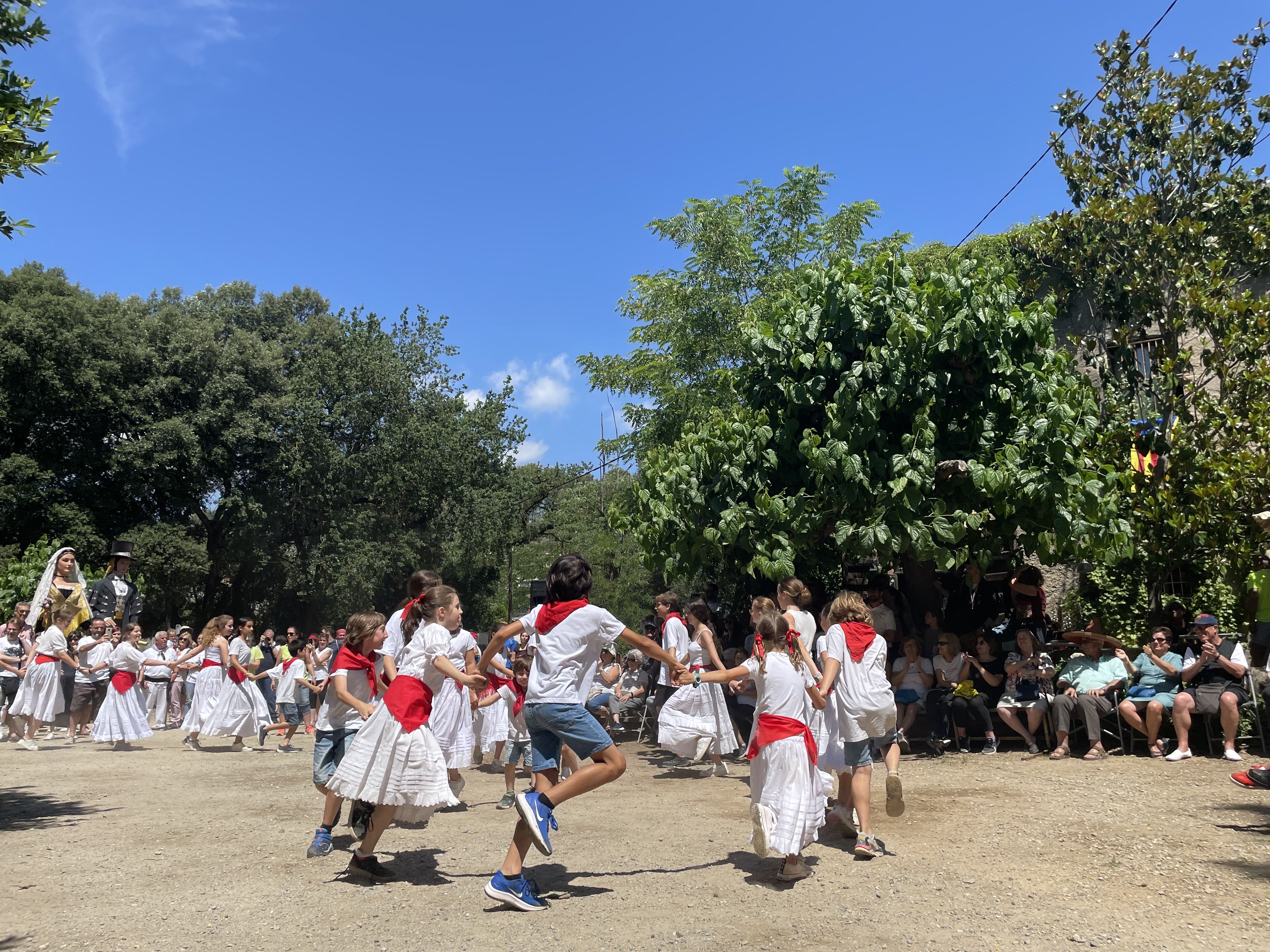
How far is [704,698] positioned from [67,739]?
34.9 feet

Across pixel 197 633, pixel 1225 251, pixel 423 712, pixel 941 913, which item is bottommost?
pixel 941 913

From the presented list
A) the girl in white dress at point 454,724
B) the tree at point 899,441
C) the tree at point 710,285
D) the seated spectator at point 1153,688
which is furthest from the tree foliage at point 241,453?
the seated spectator at point 1153,688

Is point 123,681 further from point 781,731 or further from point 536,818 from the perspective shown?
point 781,731

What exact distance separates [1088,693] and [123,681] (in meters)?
12.8

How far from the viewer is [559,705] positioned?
5566 mm

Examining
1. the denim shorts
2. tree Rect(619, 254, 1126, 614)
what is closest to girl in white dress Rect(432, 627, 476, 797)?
the denim shorts

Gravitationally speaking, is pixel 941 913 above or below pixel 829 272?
below

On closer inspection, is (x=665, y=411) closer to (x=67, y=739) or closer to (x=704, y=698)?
(x=704, y=698)

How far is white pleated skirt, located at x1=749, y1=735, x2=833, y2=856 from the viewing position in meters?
5.93

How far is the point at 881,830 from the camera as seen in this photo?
291 inches

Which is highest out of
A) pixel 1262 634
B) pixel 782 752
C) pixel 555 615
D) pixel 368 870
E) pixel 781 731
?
pixel 1262 634

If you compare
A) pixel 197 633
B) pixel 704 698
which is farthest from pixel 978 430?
pixel 197 633

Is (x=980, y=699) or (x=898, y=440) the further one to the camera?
(x=898, y=440)

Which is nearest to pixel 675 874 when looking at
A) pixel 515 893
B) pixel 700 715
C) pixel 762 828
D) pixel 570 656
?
pixel 762 828
